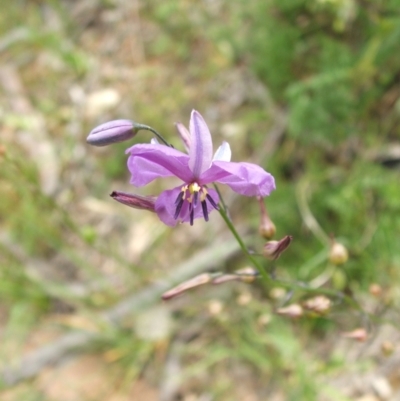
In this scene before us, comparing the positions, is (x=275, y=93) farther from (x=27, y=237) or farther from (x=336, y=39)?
(x=27, y=237)

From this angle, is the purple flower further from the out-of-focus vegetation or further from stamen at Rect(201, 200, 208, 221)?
the out-of-focus vegetation

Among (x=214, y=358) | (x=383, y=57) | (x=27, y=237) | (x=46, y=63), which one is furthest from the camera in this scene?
(x=46, y=63)

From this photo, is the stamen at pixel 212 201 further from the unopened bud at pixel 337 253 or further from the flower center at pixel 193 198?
the unopened bud at pixel 337 253

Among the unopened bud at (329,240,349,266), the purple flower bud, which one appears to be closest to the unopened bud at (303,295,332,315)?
the unopened bud at (329,240,349,266)

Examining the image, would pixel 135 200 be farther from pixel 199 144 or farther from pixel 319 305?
pixel 319 305

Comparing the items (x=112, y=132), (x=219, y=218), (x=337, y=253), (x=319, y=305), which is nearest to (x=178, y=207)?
(x=112, y=132)

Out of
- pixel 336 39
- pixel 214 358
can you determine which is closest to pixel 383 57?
pixel 336 39
